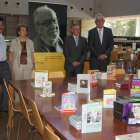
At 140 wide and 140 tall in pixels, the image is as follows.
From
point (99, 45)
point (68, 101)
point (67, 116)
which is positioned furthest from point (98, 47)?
point (67, 116)

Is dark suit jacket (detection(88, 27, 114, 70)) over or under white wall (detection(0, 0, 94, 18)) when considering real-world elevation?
under

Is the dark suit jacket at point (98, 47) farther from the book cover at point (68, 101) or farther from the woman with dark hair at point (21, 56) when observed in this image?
the book cover at point (68, 101)

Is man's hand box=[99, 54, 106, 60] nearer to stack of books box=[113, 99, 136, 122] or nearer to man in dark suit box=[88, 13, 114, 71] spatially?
man in dark suit box=[88, 13, 114, 71]

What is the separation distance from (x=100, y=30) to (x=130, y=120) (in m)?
3.80

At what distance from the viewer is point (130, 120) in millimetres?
2033

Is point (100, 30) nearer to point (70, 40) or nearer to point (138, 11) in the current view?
point (70, 40)

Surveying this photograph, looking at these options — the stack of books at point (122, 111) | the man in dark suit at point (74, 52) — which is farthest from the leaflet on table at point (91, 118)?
the man in dark suit at point (74, 52)

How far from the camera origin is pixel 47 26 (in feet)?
23.1

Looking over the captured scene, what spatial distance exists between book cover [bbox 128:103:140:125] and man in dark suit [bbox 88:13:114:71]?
345 centimetres

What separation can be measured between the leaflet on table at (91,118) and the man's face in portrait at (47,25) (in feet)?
17.7

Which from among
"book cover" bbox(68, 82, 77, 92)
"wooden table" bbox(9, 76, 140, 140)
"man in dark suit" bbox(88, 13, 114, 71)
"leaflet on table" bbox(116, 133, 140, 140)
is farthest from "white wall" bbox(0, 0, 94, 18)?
"leaflet on table" bbox(116, 133, 140, 140)

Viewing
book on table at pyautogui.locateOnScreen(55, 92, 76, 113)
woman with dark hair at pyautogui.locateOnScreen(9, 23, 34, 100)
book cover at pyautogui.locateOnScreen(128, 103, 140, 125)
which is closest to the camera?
book cover at pyautogui.locateOnScreen(128, 103, 140, 125)

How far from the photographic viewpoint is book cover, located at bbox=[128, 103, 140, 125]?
204 centimetres

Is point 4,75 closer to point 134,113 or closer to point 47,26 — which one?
point 134,113
